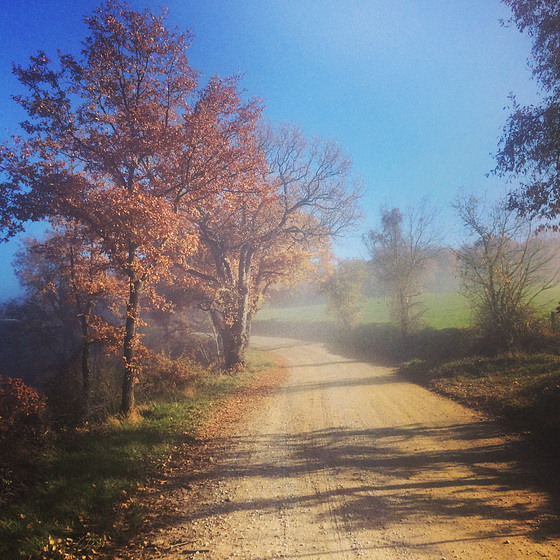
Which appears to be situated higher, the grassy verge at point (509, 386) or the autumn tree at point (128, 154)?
the autumn tree at point (128, 154)

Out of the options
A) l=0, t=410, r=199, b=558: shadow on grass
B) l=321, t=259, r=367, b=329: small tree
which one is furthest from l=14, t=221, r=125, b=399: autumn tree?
l=321, t=259, r=367, b=329: small tree

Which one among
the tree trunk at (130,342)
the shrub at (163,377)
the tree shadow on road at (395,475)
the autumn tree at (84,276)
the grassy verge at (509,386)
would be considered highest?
the autumn tree at (84,276)

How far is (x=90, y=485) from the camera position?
18.0ft

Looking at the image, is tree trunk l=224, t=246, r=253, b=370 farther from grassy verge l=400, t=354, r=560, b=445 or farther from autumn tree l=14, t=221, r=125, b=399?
grassy verge l=400, t=354, r=560, b=445

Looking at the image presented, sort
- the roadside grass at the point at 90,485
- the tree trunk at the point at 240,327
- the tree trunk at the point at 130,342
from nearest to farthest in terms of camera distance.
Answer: the roadside grass at the point at 90,485, the tree trunk at the point at 130,342, the tree trunk at the point at 240,327

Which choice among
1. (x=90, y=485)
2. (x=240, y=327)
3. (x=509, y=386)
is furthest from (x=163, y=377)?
(x=509, y=386)

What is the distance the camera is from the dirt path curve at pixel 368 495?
13.4 ft

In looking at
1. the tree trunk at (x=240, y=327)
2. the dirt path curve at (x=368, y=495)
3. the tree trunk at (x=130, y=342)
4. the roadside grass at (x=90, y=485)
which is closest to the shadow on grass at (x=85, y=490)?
the roadside grass at (x=90, y=485)

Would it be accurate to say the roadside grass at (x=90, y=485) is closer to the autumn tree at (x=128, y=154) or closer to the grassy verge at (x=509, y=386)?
the autumn tree at (x=128, y=154)

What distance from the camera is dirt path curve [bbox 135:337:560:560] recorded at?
4.10 m

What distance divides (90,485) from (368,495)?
179 inches

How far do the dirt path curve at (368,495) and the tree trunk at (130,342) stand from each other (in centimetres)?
352

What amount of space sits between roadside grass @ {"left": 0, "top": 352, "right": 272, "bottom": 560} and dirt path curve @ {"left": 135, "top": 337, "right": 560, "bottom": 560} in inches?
37.8

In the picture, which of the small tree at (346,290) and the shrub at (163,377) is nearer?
the shrub at (163,377)
